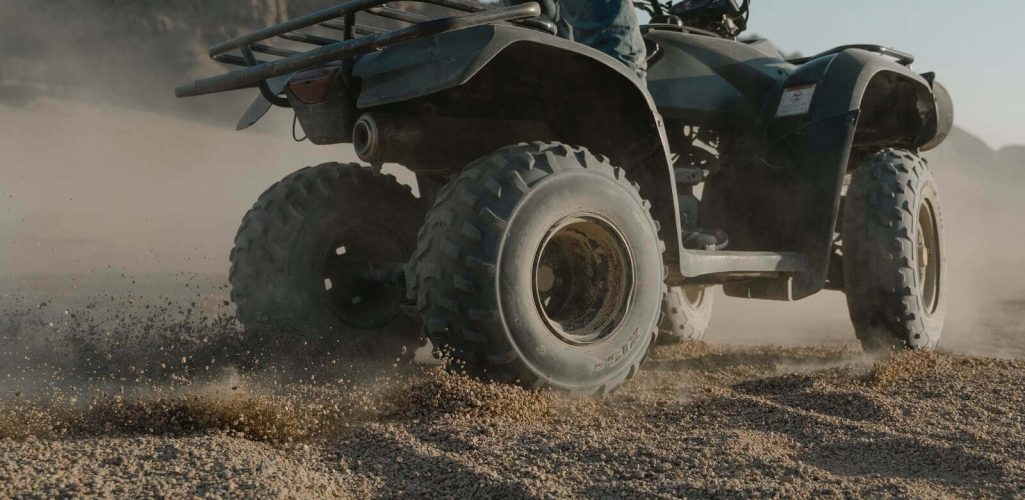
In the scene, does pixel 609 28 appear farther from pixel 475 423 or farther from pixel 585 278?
pixel 475 423

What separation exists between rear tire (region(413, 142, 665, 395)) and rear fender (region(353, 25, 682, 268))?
0.27 metres

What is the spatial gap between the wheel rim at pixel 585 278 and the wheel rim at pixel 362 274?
3.04 feet

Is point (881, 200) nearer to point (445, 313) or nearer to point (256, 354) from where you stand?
point (445, 313)

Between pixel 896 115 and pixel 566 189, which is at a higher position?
pixel 896 115

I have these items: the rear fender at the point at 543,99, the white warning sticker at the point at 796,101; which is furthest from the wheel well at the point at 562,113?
the white warning sticker at the point at 796,101

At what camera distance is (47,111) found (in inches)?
620

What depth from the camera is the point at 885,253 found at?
5.03 m

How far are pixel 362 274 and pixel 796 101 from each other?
2.26 metres

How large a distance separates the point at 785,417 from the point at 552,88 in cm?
153

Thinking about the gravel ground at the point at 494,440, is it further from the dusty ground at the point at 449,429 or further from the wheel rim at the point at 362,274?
the wheel rim at the point at 362,274

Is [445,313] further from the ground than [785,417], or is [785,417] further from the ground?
[445,313]

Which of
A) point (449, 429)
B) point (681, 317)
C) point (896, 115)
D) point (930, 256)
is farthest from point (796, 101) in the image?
point (449, 429)

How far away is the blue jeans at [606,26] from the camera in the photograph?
13.8ft

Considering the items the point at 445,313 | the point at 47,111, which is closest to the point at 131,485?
the point at 445,313
